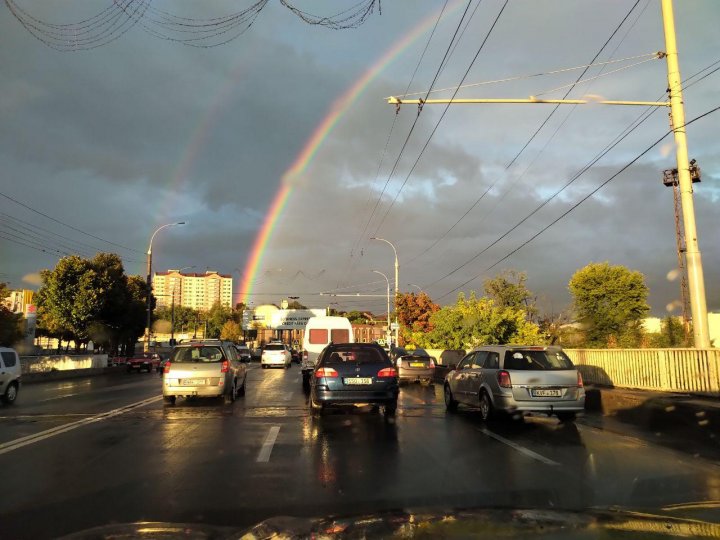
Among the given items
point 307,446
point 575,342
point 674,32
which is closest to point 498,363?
point 307,446

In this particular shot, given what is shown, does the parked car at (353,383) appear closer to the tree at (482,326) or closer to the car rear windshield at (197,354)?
the car rear windshield at (197,354)

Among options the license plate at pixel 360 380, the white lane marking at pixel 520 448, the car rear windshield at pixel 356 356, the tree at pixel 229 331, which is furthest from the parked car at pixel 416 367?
the tree at pixel 229 331

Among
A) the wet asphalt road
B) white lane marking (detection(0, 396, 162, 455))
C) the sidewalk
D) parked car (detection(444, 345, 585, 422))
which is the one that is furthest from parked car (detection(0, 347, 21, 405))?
the sidewalk

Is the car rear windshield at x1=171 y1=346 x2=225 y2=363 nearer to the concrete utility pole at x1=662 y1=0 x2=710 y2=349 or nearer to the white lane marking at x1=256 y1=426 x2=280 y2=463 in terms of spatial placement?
the white lane marking at x1=256 y1=426 x2=280 y2=463

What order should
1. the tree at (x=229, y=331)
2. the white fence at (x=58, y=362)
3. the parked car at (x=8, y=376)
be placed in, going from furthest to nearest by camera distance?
the tree at (x=229, y=331)
the white fence at (x=58, y=362)
the parked car at (x=8, y=376)

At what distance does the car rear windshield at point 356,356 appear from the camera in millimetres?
12109

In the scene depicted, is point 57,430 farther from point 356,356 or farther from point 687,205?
point 687,205

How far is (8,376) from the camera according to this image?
15617 mm

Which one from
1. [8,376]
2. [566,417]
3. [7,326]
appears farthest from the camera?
[7,326]

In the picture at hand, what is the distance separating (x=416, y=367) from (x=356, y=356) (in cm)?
1244

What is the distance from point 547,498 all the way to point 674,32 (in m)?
12.0

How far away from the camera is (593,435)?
9.86 m

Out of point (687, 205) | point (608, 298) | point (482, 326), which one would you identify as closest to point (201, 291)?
point (608, 298)

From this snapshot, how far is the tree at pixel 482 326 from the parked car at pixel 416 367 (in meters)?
7.01
